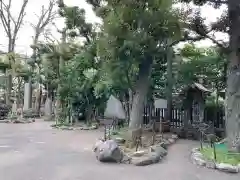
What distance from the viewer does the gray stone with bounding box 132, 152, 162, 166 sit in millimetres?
6094

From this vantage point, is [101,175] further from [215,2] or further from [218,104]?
[218,104]

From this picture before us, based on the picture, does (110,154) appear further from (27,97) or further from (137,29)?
(27,97)

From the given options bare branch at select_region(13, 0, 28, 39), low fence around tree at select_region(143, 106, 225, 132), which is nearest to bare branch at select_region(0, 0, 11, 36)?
bare branch at select_region(13, 0, 28, 39)

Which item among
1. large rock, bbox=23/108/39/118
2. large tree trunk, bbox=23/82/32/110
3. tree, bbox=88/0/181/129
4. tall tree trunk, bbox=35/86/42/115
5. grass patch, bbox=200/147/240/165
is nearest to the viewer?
grass patch, bbox=200/147/240/165

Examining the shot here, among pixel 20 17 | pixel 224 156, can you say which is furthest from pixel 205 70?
pixel 20 17

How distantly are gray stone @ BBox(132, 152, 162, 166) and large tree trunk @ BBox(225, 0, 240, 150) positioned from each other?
185 centimetres

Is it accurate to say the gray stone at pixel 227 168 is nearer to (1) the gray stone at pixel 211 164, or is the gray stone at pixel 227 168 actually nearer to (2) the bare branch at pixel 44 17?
(1) the gray stone at pixel 211 164

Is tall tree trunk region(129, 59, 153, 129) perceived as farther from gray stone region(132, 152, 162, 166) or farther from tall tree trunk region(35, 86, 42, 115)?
tall tree trunk region(35, 86, 42, 115)

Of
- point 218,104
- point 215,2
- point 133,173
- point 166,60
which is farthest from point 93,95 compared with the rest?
point 133,173

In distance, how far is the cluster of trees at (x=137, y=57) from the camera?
24.7 ft

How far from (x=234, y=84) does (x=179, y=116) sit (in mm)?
4831

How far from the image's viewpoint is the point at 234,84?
23.2 ft

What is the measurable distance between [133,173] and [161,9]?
466 cm

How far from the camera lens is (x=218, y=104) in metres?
11.6
